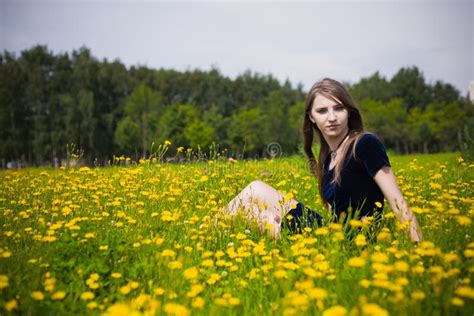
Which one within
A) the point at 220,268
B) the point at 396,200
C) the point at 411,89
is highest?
the point at 411,89

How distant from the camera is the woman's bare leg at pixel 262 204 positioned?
3146 mm

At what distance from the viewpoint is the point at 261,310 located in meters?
1.91

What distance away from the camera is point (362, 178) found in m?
2.90

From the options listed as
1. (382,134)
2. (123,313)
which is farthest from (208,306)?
(382,134)

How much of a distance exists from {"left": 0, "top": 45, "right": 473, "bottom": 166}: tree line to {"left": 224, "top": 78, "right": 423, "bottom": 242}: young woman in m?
30.3

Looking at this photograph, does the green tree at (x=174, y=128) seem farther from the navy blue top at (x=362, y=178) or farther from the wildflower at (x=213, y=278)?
the wildflower at (x=213, y=278)

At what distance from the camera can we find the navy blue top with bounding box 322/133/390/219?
2.69 metres

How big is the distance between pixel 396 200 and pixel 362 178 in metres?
0.49

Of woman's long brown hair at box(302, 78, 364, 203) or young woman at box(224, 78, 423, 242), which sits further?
woman's long brown hair at box(302, 78, 364, 203)

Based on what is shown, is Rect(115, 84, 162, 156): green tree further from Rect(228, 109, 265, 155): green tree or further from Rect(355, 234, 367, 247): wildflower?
Rect(355, 234, 367, 247): wildflower

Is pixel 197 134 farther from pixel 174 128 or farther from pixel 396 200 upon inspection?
pixel 396 200

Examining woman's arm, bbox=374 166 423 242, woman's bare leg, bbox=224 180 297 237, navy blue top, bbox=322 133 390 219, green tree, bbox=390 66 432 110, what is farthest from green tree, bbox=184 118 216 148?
green tree, bbox=390 66 432 110

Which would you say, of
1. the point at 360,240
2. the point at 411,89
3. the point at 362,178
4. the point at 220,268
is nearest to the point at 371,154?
the point at 362,178

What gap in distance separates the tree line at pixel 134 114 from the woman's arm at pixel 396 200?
102 feet
